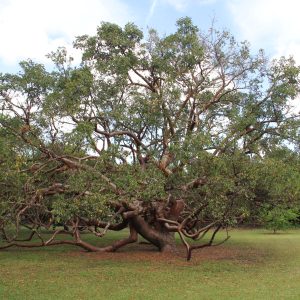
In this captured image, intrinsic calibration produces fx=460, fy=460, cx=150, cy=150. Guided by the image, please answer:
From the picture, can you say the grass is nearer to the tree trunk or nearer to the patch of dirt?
the patch of dirt

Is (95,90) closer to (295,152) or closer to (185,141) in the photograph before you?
(185,141)

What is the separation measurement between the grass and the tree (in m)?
1.00

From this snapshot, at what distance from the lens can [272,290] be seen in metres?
9.78

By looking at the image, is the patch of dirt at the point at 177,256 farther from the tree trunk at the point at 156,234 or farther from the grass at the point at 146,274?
the tree trunk at the point at 156,234

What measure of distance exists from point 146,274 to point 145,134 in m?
5.15

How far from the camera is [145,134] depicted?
15.6m

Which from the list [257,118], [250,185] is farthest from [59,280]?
[257,118]

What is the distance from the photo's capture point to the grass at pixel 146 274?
9.45m

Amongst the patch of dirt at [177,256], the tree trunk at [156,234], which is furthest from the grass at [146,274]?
the tree trunk at [156,234]

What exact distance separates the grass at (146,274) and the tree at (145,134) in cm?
100

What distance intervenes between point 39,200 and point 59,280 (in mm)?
4242

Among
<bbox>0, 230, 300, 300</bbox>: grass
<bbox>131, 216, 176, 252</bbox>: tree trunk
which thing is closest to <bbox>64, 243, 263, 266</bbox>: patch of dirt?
<bbox>0, 230, 300, 300</bbox>: grass

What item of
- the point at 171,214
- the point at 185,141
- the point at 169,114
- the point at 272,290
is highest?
the point at 169,114

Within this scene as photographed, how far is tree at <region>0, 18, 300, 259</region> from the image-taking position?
12.7 m
